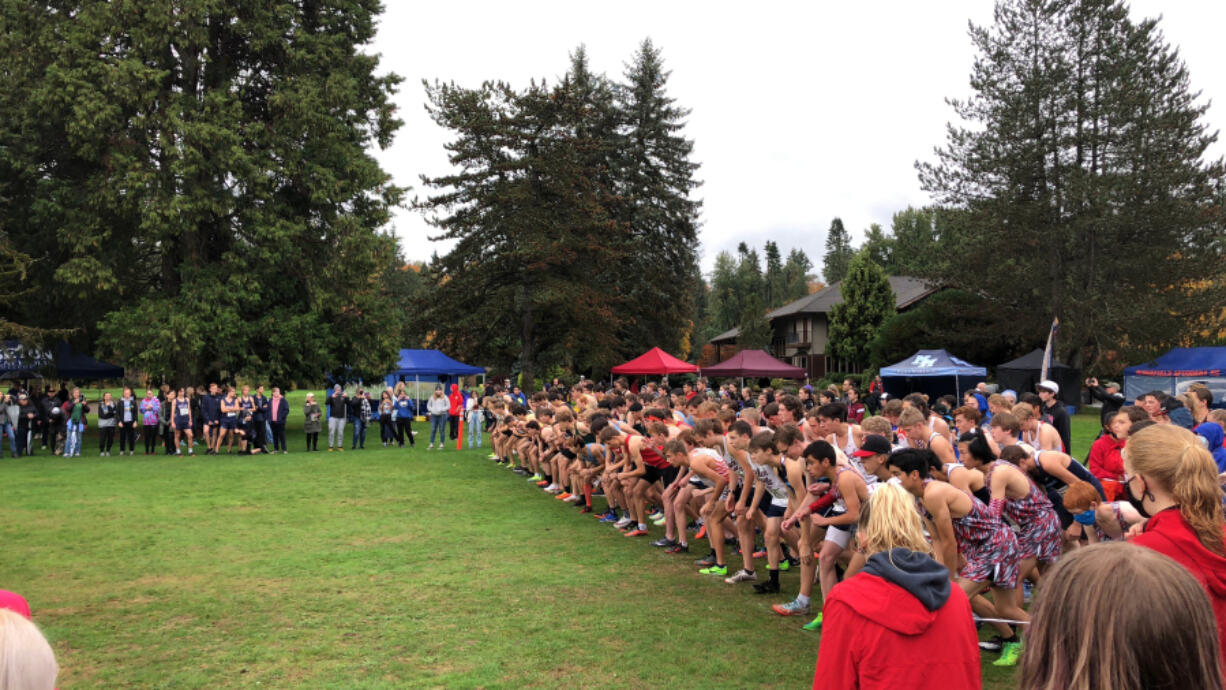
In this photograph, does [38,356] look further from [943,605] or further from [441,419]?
[943,605]

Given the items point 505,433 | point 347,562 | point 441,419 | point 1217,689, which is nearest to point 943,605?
point 1217,689

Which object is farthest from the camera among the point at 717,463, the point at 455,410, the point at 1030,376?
the point at 1030,376

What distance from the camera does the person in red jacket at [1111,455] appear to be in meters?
7.30

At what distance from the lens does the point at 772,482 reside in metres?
8.18

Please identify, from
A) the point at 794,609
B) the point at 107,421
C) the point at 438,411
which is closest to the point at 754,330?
the point at 438,411

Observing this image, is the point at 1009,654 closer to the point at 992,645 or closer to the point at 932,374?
the point at 992,645

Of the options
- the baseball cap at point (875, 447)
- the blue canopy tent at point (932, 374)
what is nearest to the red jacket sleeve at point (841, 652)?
the baseball cap at point (875, 447)

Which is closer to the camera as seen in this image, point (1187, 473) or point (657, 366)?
point (1187, 473)

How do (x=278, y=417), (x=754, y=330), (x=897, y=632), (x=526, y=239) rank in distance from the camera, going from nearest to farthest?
(x=897, y=632) → (x=278, y=417) → (x=526, y=239) → (x=754, y=330)

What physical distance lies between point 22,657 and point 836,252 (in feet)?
393

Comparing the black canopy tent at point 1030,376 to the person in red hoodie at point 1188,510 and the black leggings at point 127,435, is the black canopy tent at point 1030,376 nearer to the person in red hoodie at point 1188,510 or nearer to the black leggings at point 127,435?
the black leggings at point 127,435

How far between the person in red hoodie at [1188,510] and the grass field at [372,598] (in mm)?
3346

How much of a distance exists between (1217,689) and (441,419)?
915 inches

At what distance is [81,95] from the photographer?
24.2 meters
